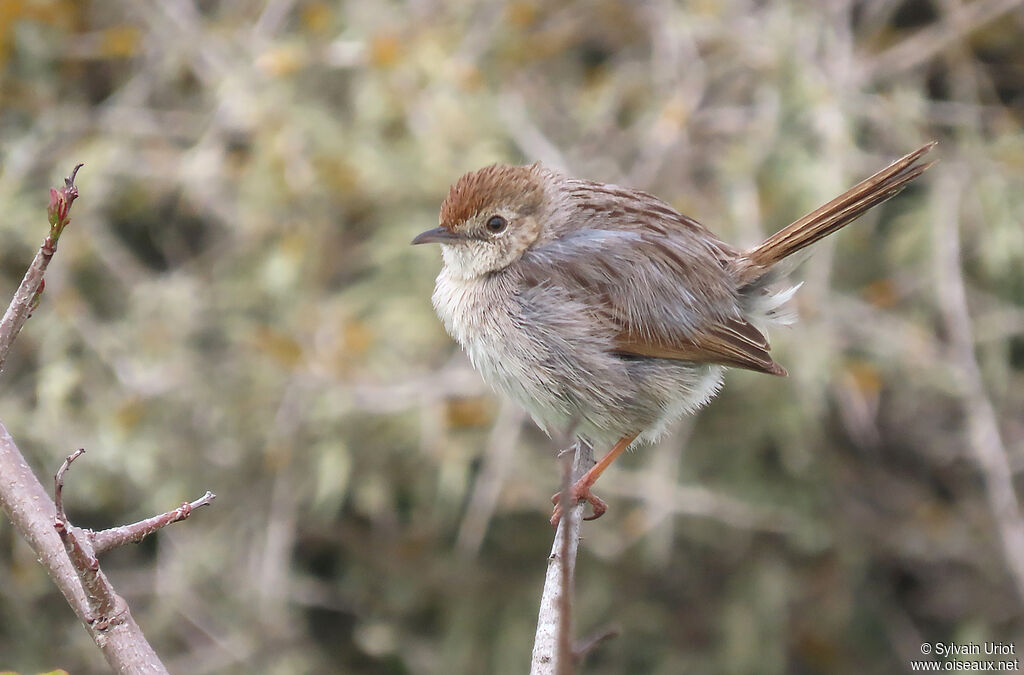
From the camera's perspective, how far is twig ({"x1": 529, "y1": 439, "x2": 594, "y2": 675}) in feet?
5.11

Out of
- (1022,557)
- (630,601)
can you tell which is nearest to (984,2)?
(1022,557)

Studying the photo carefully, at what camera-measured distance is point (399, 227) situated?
4.90 metres

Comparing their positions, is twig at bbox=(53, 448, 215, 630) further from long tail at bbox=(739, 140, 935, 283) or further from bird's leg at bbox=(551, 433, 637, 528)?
long tail at bbox=(739, 140, 935, 283)

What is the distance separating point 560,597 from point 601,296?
1.64m

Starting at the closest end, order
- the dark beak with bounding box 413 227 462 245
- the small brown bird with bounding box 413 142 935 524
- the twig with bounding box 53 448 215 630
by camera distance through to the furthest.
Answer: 1. the twig with bounding box 53 448 215 630
2. the small brown bird with bounding box 413 142 935 524
3. the dark beak with bounding box 413 227 462 245

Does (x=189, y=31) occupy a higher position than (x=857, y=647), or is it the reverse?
(x=189, y=31)

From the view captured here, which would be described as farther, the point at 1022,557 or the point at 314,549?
the point at 314,549

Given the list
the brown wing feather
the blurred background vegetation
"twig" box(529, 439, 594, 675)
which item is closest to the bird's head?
the brown wing feather

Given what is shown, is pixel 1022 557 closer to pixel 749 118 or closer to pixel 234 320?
pixel 749 118

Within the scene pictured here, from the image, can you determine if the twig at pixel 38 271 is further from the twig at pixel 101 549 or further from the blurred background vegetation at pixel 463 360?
the blurred background vegetation at pixel 463 360

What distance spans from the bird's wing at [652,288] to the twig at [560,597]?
0.46 m

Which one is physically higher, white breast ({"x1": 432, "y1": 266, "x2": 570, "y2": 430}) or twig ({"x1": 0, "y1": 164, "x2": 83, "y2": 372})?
white breast ({"x1": 432, "y1": 266, "x2": 570, "y2": 430})

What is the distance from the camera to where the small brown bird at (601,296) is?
125 inches

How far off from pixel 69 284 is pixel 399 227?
165 centimetres
